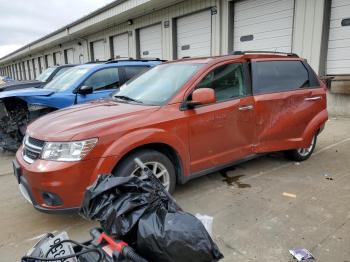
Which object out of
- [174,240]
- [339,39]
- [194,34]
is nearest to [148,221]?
[174,240]

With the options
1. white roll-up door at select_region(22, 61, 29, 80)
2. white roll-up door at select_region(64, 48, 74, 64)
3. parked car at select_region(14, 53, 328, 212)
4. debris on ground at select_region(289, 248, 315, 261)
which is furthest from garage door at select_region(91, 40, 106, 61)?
white roll-up door at select_region(22, 61, 29, 80)

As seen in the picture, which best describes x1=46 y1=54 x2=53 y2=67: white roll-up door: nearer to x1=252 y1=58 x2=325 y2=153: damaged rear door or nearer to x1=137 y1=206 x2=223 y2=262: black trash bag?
x1=252 y1=58 x2=325 y2=153: damaged rear door

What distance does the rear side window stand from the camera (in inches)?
177

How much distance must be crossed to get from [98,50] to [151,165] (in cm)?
1956

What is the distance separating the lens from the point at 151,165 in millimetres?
3516

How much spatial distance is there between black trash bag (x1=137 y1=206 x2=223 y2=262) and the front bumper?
146cm

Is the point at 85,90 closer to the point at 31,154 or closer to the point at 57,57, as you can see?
the point at 31,154

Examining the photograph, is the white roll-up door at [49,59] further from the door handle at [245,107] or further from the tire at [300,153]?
the door handle at [245,107]

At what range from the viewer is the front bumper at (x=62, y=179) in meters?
2.97

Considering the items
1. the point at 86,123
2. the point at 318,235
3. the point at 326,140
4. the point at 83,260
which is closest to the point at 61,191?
the point at 86,123

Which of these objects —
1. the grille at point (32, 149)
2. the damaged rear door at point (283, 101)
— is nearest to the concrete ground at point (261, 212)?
the damaged rear door at point (283, 101)

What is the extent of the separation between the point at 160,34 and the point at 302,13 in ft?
24.8

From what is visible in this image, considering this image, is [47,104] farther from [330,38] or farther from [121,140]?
[330,38]

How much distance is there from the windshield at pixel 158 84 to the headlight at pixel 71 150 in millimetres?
1007
